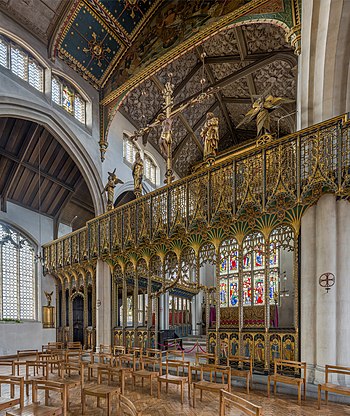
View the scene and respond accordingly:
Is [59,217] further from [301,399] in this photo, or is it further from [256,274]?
[301,399]

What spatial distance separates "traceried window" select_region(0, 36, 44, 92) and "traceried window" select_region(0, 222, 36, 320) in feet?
21.9

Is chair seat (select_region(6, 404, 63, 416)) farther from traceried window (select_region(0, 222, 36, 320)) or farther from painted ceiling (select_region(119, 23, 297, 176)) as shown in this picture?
traceried window (select_region(0, 222, 36, 320))

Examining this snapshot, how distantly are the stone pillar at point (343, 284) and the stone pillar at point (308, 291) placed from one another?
49 cm

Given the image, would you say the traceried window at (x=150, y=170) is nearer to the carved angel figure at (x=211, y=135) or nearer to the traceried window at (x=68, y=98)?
the traceried window at (x=68, y=98)

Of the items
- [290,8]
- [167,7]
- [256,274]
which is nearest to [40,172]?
[167,7]

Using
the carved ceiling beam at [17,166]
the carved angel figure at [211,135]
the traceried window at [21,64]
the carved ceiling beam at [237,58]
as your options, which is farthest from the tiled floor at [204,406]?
the carved ceiling beam at [237,58]

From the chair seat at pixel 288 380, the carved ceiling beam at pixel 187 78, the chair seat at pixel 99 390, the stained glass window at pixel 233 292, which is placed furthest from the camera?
the stained glass window at pixel 233 292

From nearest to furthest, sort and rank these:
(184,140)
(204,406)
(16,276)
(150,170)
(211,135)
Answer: (204,406) → (211,135) → (16,276) → (184,140) → (150,170)

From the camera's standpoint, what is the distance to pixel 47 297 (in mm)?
17312

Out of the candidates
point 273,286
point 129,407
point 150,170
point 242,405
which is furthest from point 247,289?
point 129,407

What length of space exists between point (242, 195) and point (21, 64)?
34.7ft

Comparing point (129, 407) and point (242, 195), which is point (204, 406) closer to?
point (129, 407)

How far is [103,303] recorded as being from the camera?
13844 mm

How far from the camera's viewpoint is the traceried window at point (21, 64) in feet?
43.1
